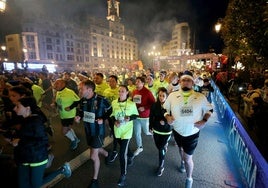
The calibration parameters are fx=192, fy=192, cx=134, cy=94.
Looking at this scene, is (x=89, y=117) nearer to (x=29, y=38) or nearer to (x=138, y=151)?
(x=138, y=151)

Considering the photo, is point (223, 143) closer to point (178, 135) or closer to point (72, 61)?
point (178, 135)

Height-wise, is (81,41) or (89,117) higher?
(81,41)

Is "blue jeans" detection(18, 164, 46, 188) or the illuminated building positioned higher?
the illuminated building

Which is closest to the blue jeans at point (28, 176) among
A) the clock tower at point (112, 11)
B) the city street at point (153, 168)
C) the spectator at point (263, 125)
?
the city street at point (153, 168)

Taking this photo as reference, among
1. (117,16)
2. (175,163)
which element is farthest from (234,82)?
(117,16)

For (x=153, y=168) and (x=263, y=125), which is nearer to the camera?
(x=153, y=168)

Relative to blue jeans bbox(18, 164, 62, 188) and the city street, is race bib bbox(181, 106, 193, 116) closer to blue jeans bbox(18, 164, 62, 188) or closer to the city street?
the city street

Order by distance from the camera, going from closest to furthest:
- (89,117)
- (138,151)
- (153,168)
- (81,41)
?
(89,117) < (153,168) < (138,151) < (81,41)

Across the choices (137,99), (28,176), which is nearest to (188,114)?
(137,99)

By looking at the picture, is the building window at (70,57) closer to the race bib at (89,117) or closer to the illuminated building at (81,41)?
the illuminated building at (81,41)

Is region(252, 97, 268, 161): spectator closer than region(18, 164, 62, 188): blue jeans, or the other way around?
region(18, 164, 62, 188): blue jeans

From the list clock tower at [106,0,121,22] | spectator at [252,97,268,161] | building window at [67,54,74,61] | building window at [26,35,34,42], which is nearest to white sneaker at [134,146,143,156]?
spectator at [252,97,268,161]

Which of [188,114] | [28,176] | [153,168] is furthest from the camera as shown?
[153,168]

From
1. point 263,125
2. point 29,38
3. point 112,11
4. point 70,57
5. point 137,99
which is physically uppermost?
point 112,11
